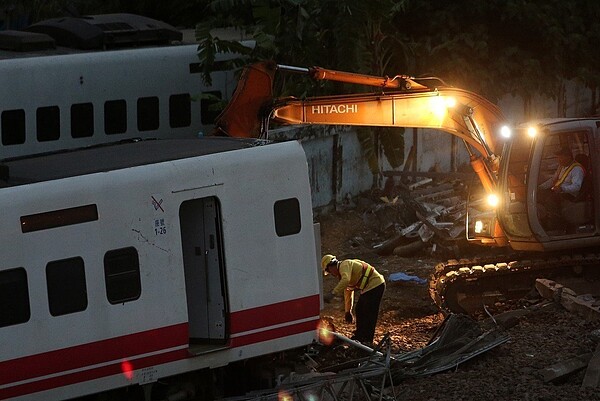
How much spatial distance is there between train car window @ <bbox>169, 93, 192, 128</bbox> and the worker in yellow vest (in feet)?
31.6

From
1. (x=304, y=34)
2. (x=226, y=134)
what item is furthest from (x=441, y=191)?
(x=226, y=134)

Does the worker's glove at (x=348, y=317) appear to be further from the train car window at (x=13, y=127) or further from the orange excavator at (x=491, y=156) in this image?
the train car window at (x=13, y=127)

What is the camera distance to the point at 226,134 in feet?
58.9

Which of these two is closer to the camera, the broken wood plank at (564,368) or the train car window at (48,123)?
the broken wood plank at (564,368)

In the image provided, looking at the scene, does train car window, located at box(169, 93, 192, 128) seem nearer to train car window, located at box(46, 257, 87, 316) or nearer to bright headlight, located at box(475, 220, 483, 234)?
bright headlight, located at box(475, 220, 483, 234)

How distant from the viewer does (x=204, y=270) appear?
14305 mm

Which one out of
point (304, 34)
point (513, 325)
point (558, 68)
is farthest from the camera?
point (558, 68)

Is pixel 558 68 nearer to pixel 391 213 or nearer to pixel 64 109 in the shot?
pixel 391 213

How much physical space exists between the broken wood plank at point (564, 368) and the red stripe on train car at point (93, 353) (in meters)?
4.08

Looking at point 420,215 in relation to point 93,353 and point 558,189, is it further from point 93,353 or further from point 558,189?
point 93,353

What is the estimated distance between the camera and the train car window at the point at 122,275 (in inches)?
524

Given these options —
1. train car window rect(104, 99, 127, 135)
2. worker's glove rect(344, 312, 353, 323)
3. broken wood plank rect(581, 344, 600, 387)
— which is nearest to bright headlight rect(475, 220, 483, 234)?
worker's glove rect(344, 312, 353, 323)

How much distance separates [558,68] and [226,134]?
16.4 metres

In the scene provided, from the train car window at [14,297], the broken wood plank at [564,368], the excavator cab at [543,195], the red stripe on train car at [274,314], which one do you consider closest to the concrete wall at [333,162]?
the excavator cab at [543,195]
